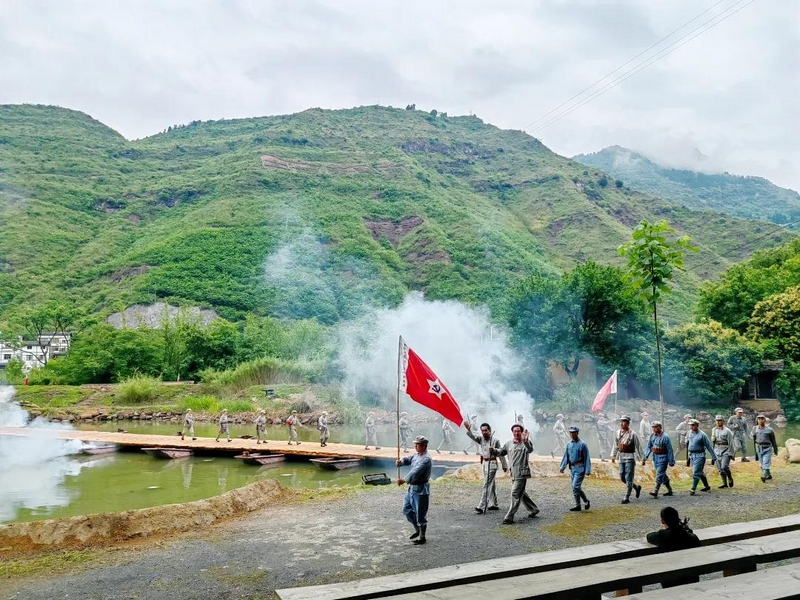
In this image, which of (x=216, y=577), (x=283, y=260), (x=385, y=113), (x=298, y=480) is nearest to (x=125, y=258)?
(x=283, y=260)

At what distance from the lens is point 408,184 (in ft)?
424

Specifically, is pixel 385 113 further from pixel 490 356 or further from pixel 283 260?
pixel 490 356

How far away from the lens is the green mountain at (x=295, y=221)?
8644 centimetres

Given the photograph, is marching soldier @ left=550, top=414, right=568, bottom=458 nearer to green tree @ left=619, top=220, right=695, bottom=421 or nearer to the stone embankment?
green tree @ left=619, top=220, right=695, bottom=421

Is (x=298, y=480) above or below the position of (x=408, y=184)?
below

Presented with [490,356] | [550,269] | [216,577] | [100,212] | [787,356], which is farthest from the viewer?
[100,212]

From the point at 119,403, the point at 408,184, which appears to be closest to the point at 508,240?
the point at 408,184

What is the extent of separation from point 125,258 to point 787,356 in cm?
8593

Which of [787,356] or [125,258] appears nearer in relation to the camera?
[787,356]

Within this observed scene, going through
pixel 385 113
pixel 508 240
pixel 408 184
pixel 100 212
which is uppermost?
pixel 385 113

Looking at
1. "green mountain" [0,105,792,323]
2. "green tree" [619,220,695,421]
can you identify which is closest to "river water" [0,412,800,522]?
"green tree" [619,220,695,421]

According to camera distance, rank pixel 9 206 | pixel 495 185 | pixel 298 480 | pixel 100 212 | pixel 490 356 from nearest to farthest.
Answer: pixel 298 480, pixel 490 356, pixel 9 206, pixel 100 212, pixel 495 185

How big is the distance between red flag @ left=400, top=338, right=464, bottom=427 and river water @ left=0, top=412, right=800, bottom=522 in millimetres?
8733

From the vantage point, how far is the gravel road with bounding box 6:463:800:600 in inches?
324
